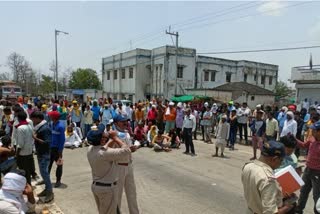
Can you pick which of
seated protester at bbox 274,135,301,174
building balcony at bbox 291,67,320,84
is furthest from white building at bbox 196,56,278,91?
seated protester at bbox 274,135,301,174

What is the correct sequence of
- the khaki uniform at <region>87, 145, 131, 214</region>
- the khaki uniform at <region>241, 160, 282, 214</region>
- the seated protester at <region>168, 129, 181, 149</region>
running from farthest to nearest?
the seated protester at <region>168, 129, 181, 149</region> → the khaki uniform at <region>87, 145, 131, 214</region> → the khaki uniform at <region>241, 160, 282, 214</region>

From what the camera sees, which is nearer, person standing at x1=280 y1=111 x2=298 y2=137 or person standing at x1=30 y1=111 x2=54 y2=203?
person standing at x1=30 y1=111 x2=54 y2=203

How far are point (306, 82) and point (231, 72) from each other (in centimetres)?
2449

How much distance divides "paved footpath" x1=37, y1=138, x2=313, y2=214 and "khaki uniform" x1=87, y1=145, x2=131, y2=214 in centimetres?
205

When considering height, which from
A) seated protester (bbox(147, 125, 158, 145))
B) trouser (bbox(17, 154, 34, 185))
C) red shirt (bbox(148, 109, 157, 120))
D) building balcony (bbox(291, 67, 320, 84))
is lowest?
seated protester (bbox(147, 125, 158, 145))

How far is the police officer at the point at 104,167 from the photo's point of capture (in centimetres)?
411

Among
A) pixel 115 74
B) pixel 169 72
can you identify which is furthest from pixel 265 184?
pixel 115 74

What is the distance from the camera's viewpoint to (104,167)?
13.7ft

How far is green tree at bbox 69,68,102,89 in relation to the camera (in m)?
77.7

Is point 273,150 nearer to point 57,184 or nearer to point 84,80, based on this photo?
point 57,184

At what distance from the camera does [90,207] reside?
6355 millimetres

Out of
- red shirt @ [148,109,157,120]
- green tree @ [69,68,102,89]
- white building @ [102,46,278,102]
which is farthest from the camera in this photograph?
green tree @ [69,68,102,89]

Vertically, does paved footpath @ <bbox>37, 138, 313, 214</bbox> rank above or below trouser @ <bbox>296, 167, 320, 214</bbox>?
below

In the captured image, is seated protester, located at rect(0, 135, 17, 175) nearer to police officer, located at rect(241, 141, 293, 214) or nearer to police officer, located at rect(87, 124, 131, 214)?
police officer, located at rect(87, 124, 131, 214)
